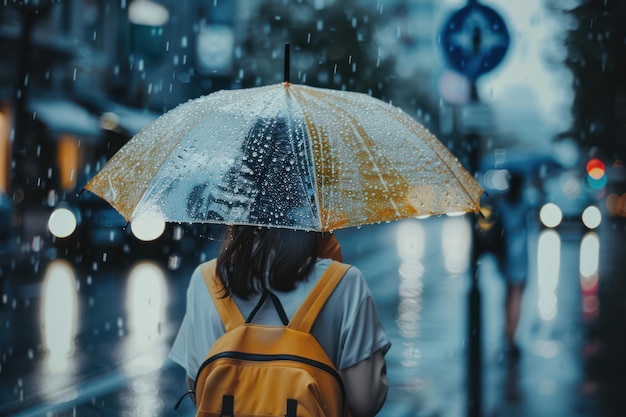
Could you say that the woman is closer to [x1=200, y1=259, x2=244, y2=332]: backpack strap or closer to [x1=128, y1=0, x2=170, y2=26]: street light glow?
[x1=200, y1=259, x2=244, y2=332]: backpack strap

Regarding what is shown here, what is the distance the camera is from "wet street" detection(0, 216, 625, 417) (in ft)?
23.6

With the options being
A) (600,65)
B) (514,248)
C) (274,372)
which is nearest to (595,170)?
(600,65)

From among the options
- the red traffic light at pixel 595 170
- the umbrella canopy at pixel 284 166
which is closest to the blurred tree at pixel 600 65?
the red traffic light at pixel 595 170

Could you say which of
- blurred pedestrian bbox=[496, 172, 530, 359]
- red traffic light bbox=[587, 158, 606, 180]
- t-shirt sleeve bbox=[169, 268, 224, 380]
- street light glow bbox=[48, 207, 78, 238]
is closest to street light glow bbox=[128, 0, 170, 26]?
street light glow bbox=[48, 207, 78, 238]

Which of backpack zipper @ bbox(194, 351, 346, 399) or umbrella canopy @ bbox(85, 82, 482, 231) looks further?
umbrella canopy @ bbox(85, 82, 482, 231)

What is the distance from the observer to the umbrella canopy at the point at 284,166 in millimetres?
2920

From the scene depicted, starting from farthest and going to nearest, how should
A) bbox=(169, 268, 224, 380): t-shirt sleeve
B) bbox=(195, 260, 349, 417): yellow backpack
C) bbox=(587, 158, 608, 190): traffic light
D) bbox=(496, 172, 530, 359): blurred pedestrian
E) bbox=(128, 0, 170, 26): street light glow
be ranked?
1. bbox=(587, 158, 608, 190): traffic light
2. bbox=(128, 0, 170, 26): street light glow
3. bbox=(496, 172, 530, 359): blurred pedestrian
4. bbox=(169, 268, 224, 380): t-shirt sleeve
5. bbox=(195, 260, 349, 417): yellow backpack

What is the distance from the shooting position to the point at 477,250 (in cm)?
718

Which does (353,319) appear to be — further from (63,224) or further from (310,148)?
(63,224)

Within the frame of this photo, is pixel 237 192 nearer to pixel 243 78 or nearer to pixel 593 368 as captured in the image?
pixel 593 368

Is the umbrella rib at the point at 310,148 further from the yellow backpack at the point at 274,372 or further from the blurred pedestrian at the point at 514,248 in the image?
the blurred pedestrian at the point at 514,248

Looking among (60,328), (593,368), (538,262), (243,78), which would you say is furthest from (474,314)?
(243,78)

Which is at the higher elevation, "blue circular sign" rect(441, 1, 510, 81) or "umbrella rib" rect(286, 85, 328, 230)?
"blue circular sign" rect(441, 1, 510, 81)

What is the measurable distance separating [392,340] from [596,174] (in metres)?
33.1
